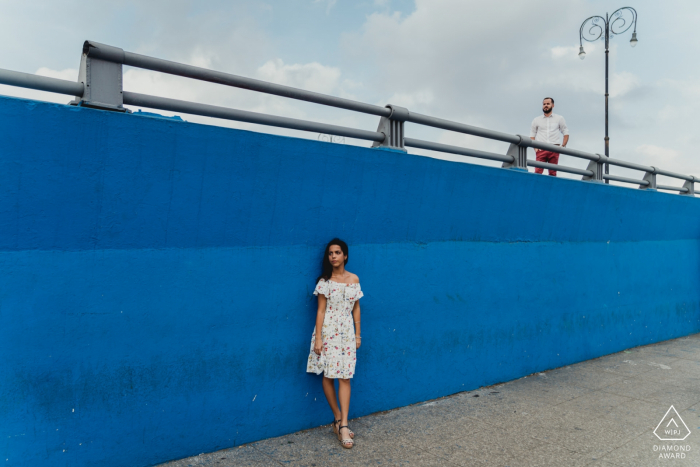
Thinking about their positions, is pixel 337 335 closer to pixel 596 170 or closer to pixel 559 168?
pixel 559 168

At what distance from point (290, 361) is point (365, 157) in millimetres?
2023

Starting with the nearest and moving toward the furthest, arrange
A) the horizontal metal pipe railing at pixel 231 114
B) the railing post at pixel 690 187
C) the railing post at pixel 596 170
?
the horizontal metal pipe railing at pixel 231 114 < the railing post at pixel 596 170 < the railing post at pixel 690 187

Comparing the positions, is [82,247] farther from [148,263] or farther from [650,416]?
[650,416]

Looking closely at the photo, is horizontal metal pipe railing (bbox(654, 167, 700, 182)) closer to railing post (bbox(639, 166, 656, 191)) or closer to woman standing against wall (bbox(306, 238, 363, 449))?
railing post (bbox(639, 166, 656, 191))

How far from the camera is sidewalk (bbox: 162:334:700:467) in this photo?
4.05m

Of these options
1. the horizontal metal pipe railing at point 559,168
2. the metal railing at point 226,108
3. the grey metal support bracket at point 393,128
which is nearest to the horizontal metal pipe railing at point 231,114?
the metal railing at point 226,108

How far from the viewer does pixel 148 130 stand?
3.64 meters

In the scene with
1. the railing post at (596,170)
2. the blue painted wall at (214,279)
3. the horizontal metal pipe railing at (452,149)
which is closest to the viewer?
the blue painted wall at (214,279)

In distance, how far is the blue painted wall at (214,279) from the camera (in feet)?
10.7

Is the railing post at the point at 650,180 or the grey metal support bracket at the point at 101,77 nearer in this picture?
the grey metal support bracket at the point at 101,77

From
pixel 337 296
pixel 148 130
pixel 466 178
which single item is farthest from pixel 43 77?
pixel 466 178

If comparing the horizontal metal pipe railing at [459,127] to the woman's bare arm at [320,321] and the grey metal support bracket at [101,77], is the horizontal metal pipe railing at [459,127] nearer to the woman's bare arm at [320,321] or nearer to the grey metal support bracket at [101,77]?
the woman's bare arm at [320,321]

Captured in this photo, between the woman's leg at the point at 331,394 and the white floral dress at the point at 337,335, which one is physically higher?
the white floral dress at the point at 337,335

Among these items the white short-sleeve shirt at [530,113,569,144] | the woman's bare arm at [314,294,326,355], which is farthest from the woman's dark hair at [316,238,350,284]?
the white short-sleeve shirt at [530,113,569,144]
